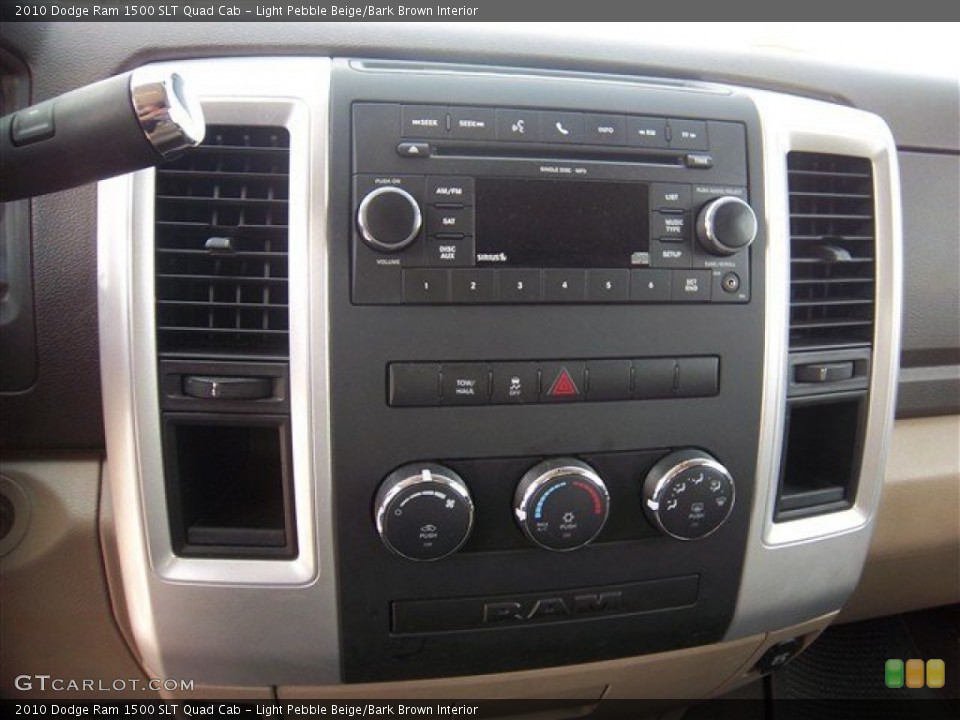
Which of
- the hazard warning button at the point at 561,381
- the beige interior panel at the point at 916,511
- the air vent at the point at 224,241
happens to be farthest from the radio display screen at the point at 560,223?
the beige interior panel at the point at 916,511

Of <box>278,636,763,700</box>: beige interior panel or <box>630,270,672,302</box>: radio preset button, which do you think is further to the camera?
<box>278,636,763,700</box>: beige interior panel

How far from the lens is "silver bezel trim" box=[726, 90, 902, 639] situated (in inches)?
30.5

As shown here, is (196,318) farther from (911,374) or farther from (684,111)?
(911,374)

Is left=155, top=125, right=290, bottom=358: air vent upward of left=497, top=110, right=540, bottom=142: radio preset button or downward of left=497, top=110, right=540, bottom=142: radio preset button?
downward

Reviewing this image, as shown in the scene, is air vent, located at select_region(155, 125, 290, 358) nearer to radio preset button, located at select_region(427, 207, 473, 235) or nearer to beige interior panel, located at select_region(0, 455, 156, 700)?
radio preset button, located at select_region(427, 207, 473, 235)

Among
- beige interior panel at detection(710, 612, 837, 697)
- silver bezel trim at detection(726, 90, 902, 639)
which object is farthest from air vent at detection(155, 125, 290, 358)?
beige interior panel at detection(710, 612, 837, 697)

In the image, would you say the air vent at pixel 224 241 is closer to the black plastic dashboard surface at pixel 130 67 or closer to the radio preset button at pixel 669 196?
the black plastic dashboard surface at pixel 130 67

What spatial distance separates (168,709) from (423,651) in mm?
463

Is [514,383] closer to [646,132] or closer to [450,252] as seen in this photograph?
[450,252]

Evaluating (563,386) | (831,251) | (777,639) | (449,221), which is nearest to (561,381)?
(563,386)

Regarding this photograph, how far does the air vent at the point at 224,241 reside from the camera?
0.68 m

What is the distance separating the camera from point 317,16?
74 centimetres

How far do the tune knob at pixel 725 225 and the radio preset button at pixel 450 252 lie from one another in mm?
261

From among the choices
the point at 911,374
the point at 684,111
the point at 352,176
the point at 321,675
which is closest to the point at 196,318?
the point at 352,176
